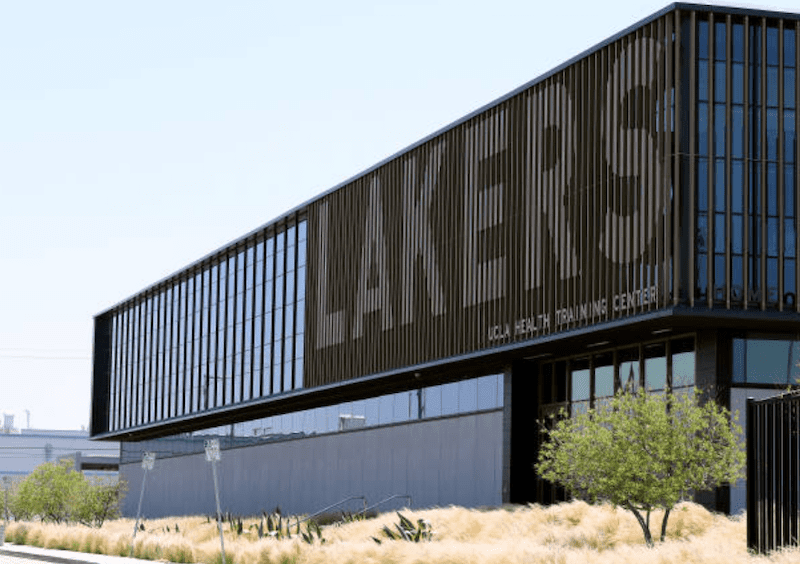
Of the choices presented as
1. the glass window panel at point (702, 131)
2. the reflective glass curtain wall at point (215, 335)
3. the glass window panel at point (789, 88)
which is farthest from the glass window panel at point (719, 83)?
the reflective glass curtain wall at point (215, 335)

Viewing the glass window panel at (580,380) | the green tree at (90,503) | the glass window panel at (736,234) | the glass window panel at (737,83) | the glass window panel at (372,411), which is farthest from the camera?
the green tree at (90,503)

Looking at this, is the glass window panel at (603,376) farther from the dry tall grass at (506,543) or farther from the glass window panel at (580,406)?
the dry tall grass at (506,543)

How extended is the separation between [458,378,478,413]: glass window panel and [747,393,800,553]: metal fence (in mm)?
28496

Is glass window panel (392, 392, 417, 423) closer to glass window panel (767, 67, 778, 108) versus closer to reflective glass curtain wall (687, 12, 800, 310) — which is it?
reflective glass curtain wall (687, 12, 800, 310)

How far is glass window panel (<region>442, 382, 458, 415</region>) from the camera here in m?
51.1

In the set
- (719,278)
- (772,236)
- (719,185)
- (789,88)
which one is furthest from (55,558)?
(789,88)

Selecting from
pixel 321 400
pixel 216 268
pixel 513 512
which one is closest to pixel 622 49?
pixel 513 512

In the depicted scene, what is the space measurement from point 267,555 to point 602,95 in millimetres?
16633

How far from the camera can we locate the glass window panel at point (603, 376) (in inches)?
1665

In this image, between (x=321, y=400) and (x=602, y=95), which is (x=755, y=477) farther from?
(x=321, y=400)

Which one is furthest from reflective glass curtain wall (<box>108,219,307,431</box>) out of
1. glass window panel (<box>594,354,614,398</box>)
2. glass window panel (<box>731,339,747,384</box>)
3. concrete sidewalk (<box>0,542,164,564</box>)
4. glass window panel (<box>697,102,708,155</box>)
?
glass window panel (<box>697,102,708,155</box>)

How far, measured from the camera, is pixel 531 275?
42.3 m

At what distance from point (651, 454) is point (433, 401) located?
24.0 metres

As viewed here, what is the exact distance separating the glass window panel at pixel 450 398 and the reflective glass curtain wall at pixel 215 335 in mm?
10630
